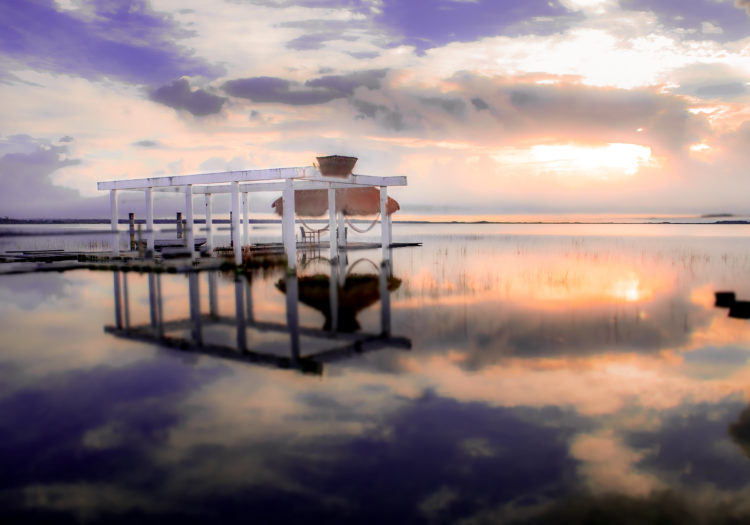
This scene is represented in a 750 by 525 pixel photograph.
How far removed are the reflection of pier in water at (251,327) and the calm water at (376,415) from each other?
73 mm

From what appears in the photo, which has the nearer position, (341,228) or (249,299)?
(249,299)

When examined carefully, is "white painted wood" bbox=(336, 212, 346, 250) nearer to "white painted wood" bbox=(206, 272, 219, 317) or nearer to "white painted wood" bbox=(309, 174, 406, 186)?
"white painted wood" bbox=(309, 174, 406, 186)

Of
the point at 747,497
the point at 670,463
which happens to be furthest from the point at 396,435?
the point at 747,497

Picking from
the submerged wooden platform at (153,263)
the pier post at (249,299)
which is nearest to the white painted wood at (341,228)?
the submerged wooden platform at (153,263)

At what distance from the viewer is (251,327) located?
10.9m

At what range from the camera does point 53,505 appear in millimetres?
4059

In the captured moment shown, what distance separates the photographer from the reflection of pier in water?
8453 millimetres

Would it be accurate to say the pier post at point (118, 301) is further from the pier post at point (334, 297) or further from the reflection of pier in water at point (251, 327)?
the pier post at point (334, 297)

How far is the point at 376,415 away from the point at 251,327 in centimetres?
557

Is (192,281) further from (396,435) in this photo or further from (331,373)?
(396,435)

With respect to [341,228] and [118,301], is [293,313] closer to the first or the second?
[118,301]

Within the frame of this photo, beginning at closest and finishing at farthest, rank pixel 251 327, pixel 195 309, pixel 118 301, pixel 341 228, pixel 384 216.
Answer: pixel 251 327 → pixel 195 309 → pixel 118 301 → pixel 384 216 → pixel 341 228

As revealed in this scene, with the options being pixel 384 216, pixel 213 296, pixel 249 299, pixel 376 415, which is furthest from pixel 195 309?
pixel 384 216

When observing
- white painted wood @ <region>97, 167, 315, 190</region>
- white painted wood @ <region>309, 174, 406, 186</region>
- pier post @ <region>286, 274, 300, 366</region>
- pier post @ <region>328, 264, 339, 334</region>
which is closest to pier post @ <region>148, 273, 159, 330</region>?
pier post @ <region>286, 274, 300, 366</region>
